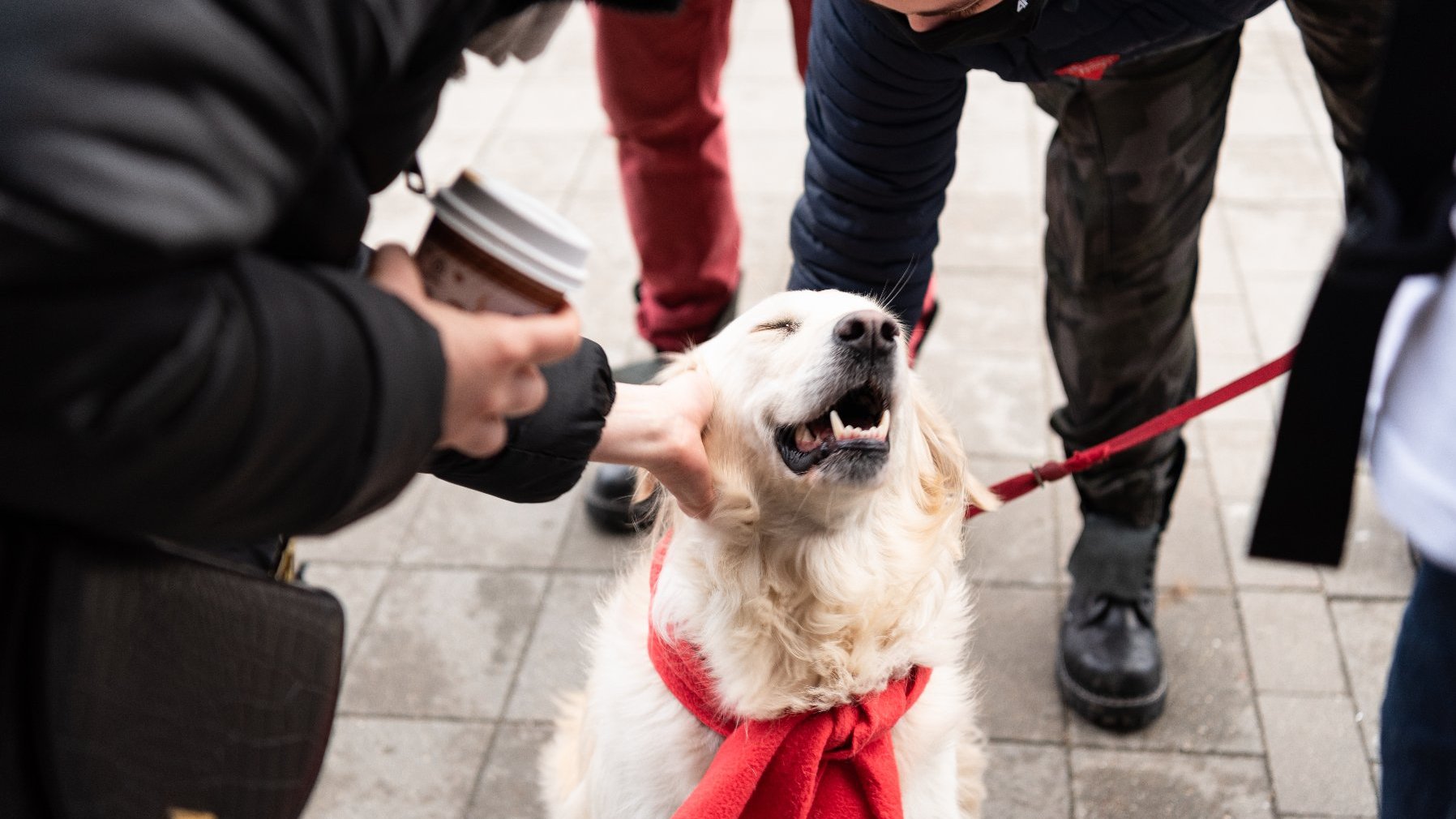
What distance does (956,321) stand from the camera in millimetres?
3934

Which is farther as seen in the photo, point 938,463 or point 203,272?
point 938,463

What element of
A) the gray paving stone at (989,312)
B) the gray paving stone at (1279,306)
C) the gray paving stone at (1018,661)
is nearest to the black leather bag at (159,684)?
the gray paving stone at (1018,661)

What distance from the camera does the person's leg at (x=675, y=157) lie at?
3043 millimetres

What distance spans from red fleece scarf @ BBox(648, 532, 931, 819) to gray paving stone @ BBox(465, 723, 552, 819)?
0.88 metres

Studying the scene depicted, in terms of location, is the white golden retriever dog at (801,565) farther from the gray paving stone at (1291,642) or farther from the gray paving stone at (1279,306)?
the gray paving stone at (1279,306)

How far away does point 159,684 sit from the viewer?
109 centimetres

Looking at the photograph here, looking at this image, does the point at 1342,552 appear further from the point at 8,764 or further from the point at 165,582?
the point at 8,764

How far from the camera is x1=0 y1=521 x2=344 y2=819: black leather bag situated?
40.1 inches

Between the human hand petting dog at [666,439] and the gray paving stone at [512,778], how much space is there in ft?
3.59

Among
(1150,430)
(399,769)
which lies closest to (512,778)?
(399,769)

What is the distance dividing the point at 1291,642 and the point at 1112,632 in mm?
479

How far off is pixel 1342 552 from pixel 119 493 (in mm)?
1221

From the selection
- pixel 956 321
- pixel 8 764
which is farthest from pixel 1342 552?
pixel 956 321

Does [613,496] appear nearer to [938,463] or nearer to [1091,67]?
[938,463]
